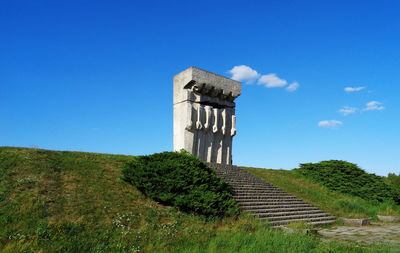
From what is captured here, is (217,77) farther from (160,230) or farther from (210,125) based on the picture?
(160,230)

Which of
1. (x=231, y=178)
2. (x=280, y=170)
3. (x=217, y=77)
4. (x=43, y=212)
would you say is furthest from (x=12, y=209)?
(x=280, y=170)

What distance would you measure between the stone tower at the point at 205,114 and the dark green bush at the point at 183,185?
218 inches

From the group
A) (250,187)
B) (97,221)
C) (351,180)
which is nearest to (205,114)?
(250,187)

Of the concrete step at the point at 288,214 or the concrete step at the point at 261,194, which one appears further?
the concrete step at the point at 261,194

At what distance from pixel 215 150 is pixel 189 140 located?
221cm

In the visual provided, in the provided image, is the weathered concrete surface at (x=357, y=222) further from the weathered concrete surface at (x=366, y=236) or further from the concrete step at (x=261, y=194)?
the concrete step at (x=261, y=194)

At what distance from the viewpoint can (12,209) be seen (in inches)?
275

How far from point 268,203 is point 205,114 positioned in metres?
6.03

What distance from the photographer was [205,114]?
15938mm

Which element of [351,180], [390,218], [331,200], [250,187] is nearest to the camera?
[390,218]

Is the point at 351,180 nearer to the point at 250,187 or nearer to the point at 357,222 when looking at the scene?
the point at 357,222

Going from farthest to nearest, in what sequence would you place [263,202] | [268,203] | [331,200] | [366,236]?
[331,200] < [268,203] < [263,202] < [366,236]

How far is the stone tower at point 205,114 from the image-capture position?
50.1ft

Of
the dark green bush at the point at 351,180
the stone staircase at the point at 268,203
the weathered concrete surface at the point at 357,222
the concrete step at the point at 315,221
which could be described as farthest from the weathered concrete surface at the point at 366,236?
the dark green bush at the point at 351,180
